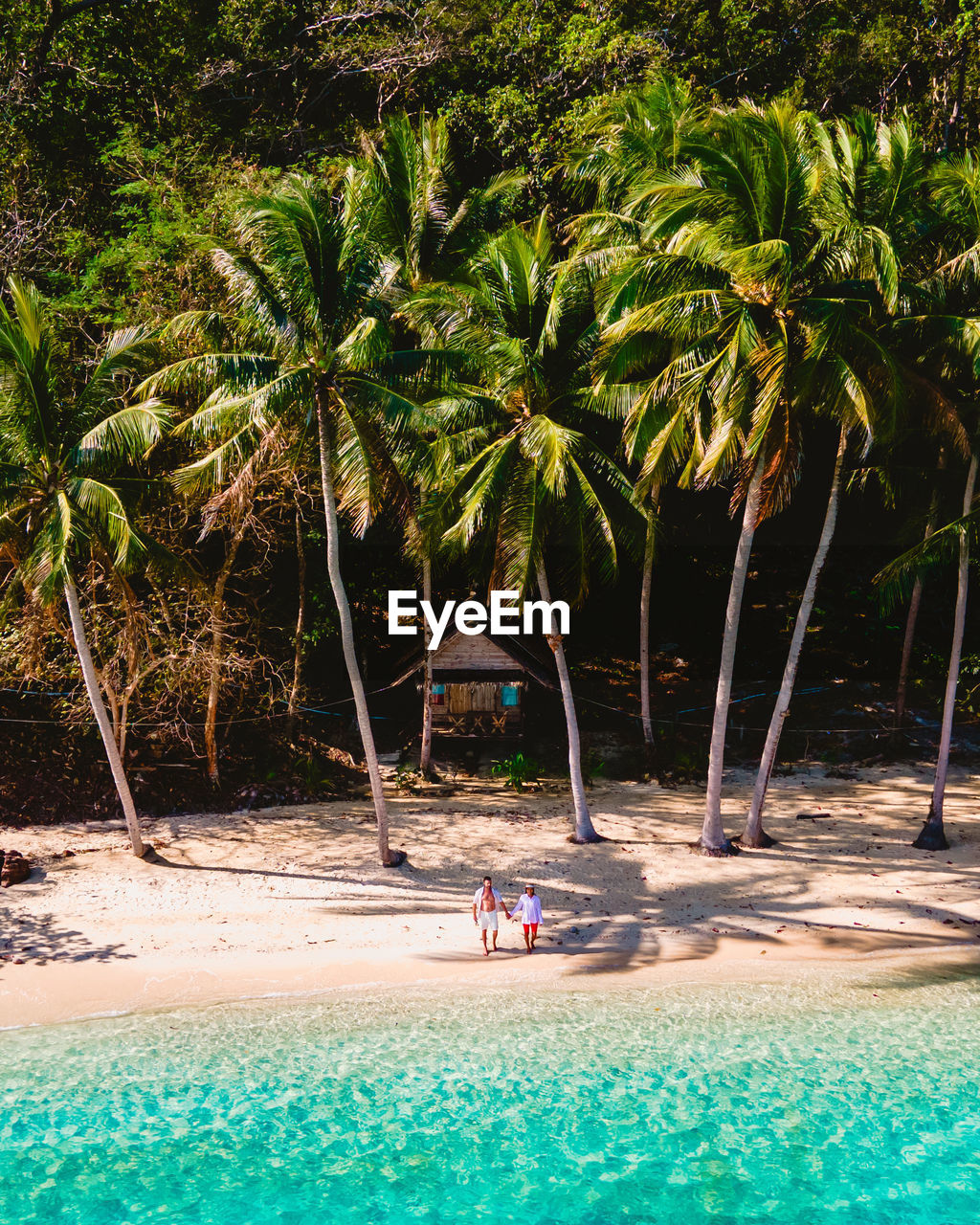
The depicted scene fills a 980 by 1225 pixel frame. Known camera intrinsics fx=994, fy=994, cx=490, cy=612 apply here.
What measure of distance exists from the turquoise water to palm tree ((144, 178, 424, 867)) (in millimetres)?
7430

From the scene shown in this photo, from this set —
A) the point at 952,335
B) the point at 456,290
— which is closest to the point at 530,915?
the point at 456,290

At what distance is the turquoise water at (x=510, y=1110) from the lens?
393 inches

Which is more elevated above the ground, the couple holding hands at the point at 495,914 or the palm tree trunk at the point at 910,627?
the palm tree trunk at the point at 910,627

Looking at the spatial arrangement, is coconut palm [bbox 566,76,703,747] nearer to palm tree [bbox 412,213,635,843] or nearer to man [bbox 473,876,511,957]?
palm tree [bbox 412,213,635,843]

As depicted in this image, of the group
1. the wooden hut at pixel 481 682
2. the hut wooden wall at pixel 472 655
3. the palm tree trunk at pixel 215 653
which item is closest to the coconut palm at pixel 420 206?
the palm tree trunk at pixel 215 653

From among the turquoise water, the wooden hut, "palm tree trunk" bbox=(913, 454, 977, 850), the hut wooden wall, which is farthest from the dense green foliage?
the turquoise water

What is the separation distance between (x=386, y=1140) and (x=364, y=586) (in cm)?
1799

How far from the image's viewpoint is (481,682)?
2264 cm

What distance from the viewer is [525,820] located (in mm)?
20516

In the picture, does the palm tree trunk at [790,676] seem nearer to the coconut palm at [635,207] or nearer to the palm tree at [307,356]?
the coconut palm at [635,207]

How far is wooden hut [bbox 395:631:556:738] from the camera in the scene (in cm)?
2238

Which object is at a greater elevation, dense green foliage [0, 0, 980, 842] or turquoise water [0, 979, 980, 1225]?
dense green foliage [0, 0, 980, 842]

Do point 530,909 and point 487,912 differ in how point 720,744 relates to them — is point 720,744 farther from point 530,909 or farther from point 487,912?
point 487,912

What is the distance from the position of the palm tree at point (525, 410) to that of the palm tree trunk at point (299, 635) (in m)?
5.09
